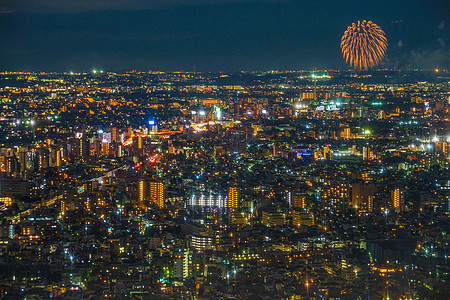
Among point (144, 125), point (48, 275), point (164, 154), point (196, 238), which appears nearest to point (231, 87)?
point (144, 125)

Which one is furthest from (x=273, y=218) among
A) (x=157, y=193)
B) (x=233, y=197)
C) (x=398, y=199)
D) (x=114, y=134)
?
(x=114, y=134)

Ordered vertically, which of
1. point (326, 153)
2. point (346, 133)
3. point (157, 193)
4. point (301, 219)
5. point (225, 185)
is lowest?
point (301, 219)

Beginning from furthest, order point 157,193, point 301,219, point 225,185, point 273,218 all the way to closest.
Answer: point 225,185 < point 157,193 < point 273,218 < point 301,219

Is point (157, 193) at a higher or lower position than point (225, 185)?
lower

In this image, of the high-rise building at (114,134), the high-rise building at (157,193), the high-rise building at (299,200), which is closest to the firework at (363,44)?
the high-rise building at (299,200)

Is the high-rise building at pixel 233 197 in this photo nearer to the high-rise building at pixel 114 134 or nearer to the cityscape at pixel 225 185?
the cityscape at pixel 225 185

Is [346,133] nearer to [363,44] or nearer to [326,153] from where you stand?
[326,153]
